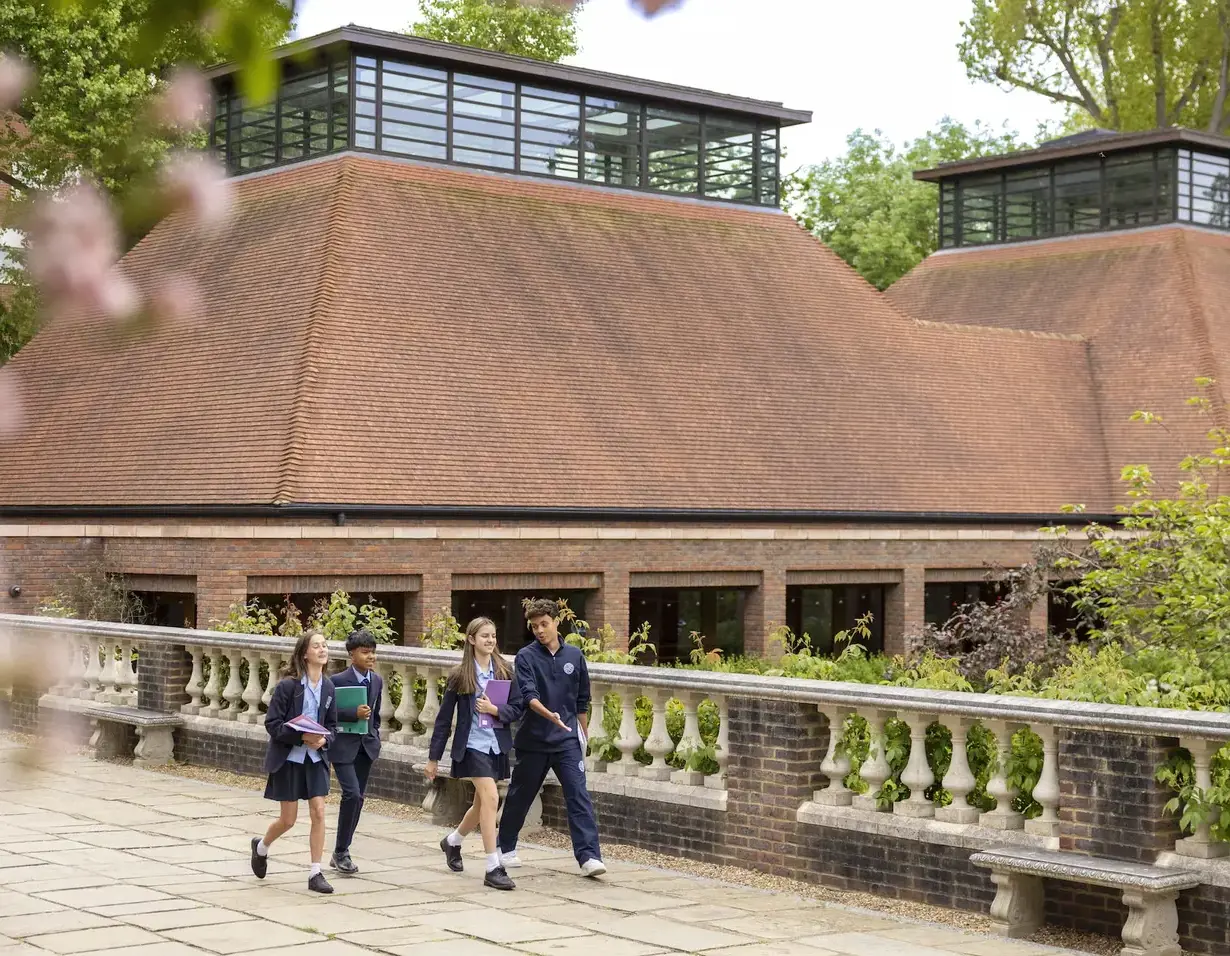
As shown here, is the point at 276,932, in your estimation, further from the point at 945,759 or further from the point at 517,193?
the point at 517,193

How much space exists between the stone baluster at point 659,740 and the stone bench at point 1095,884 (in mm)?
3011

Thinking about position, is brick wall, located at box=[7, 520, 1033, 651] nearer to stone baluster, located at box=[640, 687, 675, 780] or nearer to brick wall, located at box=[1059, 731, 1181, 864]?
stone baluster, located at box=[640, 687, 675, 780]

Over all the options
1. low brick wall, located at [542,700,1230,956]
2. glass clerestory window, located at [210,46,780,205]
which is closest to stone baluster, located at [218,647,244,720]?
low brick wall, located at [542,700,1230,956]

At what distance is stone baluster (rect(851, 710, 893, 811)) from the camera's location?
36.1 feet

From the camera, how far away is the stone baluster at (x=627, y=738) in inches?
503

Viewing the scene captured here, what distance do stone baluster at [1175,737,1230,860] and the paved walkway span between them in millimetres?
948

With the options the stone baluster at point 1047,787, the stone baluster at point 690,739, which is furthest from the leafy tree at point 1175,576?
the stone baluster at point 690,739

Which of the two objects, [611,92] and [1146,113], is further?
[1146,113]

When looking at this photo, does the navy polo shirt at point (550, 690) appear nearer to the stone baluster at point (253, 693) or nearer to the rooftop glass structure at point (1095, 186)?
the stone baluster at point (253, 693)

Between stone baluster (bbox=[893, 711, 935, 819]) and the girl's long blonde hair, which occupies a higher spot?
the girl's long blonde hair

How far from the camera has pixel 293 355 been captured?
27.7m

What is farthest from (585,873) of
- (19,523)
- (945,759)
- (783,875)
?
(19,523)

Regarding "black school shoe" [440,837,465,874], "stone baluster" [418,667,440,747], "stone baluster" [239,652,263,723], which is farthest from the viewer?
"stone baluster" [239,652,263,723]

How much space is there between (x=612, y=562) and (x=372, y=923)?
61.3 ft
